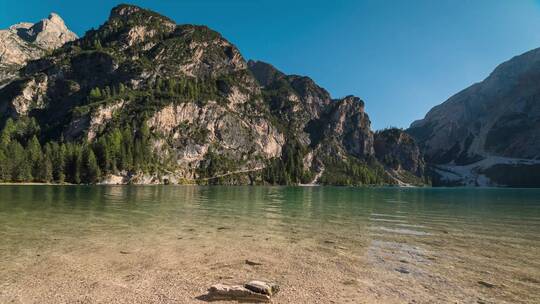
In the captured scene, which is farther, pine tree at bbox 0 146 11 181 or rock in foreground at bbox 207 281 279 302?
pine tree at bbox 0 146 11 181

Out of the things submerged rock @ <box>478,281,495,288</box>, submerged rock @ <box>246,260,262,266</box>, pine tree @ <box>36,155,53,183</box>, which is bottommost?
submerged rock @ <box>246,260,262,266</box>

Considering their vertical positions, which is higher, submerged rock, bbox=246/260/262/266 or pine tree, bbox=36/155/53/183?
pine tree, bbox=36/155/53/183

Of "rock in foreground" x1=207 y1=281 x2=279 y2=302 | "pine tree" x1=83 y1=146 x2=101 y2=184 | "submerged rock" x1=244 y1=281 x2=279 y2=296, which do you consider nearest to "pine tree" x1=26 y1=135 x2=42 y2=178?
"pine tree" x1=83 y1=146 x2=101 y2=184

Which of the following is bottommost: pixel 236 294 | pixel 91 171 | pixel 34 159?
pixel 236 294

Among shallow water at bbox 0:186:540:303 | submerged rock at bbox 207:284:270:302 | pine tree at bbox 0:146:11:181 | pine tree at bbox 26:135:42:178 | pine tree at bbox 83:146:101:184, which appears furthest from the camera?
pine tree at bbox 83:146:101:184

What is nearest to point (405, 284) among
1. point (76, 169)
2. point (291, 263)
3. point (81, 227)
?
point (291, 263)

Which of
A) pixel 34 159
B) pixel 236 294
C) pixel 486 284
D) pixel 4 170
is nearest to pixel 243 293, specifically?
pixel 236 294

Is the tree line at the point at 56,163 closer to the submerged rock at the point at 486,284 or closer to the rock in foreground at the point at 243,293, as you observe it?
the rock in foreground at the point at 243,293

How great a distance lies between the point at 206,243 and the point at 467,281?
15.1 meters

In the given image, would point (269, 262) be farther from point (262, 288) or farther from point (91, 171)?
point (91, 171)

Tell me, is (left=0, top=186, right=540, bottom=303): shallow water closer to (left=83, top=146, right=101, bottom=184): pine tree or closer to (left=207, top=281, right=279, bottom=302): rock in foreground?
(left=207, top=281, right=279, bottom=302): rock in foreground

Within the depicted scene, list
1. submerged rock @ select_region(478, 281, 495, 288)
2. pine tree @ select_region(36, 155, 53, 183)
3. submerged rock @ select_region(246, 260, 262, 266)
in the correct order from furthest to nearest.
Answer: pine tree @ select_region(36, 155, 53, 183) → submerged rock @ select_region(246, 260, 262, 266) → submerged rock @ select_region(478, 281, 495, 288)

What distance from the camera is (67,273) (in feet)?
48.2

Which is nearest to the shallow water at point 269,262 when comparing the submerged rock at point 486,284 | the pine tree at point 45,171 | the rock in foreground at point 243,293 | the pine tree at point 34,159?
the submerged rock at point 486,284
